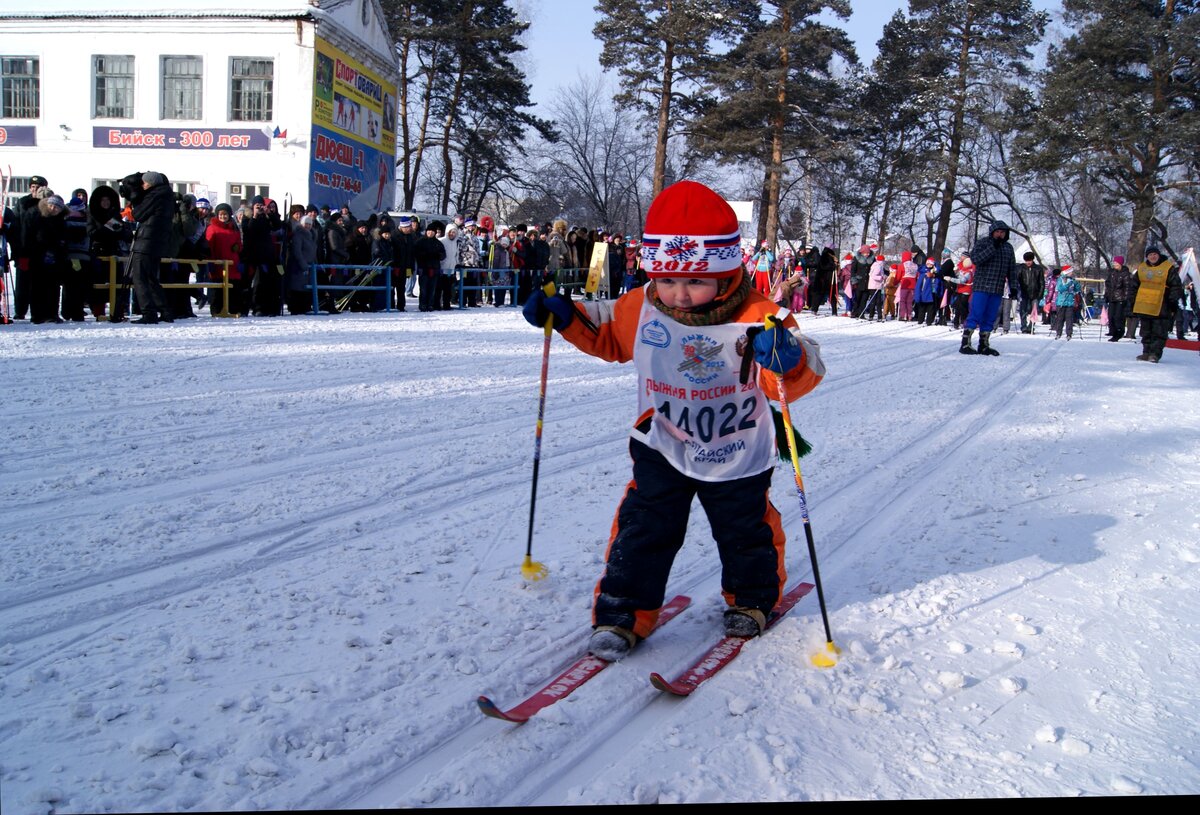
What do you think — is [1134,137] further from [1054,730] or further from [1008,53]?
[1054,730]

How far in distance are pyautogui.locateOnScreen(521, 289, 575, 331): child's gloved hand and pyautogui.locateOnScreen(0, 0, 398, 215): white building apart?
21.3m

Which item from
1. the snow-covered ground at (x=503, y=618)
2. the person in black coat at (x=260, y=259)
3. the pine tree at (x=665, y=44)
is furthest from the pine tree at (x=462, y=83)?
the snow-covered ground at (x=503, y=618)

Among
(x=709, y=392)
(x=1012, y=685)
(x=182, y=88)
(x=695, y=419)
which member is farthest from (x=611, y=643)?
(x=182, y=88)

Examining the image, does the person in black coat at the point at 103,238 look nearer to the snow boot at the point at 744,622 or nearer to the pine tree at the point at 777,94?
the snow boot at the point at 744,622

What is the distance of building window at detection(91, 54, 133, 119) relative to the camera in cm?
2361

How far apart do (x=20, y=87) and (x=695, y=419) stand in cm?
2787

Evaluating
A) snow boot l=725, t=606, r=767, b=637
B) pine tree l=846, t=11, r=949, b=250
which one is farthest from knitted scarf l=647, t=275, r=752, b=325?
pine tree l=846, t=11, r=949, b=250

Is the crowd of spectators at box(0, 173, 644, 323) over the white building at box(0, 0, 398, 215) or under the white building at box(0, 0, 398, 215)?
under

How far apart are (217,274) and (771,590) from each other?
11.6 metres

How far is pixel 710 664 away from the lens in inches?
119

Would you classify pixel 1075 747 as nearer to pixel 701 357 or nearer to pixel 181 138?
pixel 701 357

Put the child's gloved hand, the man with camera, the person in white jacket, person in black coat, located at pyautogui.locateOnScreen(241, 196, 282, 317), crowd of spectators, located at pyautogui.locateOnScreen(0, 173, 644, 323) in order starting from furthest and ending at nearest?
the person in white jacket < person in black coat, located at pyautogui.locateOnScreen(241, 196, 282, 317) < the man with camera < crowd of spectators, located at pyautogui.locateOnScreen(0, 173, 644, 323) < the child's gloved hand

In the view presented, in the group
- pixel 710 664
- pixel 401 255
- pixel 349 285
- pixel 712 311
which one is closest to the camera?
pixel 710 664

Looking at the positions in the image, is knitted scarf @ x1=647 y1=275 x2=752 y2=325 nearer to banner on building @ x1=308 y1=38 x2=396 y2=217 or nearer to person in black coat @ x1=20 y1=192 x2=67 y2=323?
person in black coat @ x1=20 y1=192 x2=67 y2=323
